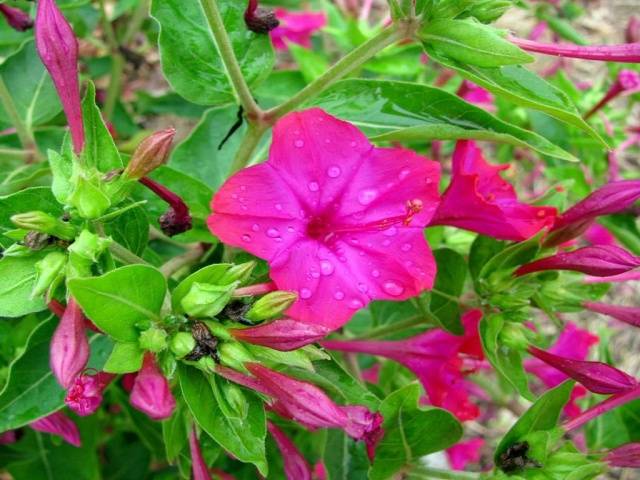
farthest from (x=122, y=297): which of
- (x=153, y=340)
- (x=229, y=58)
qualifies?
(x=229, y=58)

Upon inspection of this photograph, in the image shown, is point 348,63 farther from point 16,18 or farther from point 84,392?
point 16,18

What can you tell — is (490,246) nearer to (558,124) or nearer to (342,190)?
(342,190)

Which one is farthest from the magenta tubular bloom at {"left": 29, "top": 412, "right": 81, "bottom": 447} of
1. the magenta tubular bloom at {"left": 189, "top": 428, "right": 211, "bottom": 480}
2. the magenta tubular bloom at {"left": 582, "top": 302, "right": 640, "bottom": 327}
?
the magenta tubular bloom at {"left": 582, "top": 302, "right": 640, "bottom": 327}

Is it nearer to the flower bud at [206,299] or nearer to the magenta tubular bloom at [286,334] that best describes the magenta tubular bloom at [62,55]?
the flower bud at [206,299]

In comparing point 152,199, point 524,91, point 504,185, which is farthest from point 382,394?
point 524,91

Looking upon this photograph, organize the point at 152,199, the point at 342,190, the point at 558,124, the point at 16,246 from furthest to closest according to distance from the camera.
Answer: the point at 558,124 < the point at 152,199 < the point at 342,190 < the point at 16,246

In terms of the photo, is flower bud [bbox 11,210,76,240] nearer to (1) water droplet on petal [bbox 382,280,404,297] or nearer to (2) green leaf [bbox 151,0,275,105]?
(2) green leaf [bbox 151,0,275,105]

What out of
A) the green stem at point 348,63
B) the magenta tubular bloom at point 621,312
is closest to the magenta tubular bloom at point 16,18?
the green stem at point 348,63
